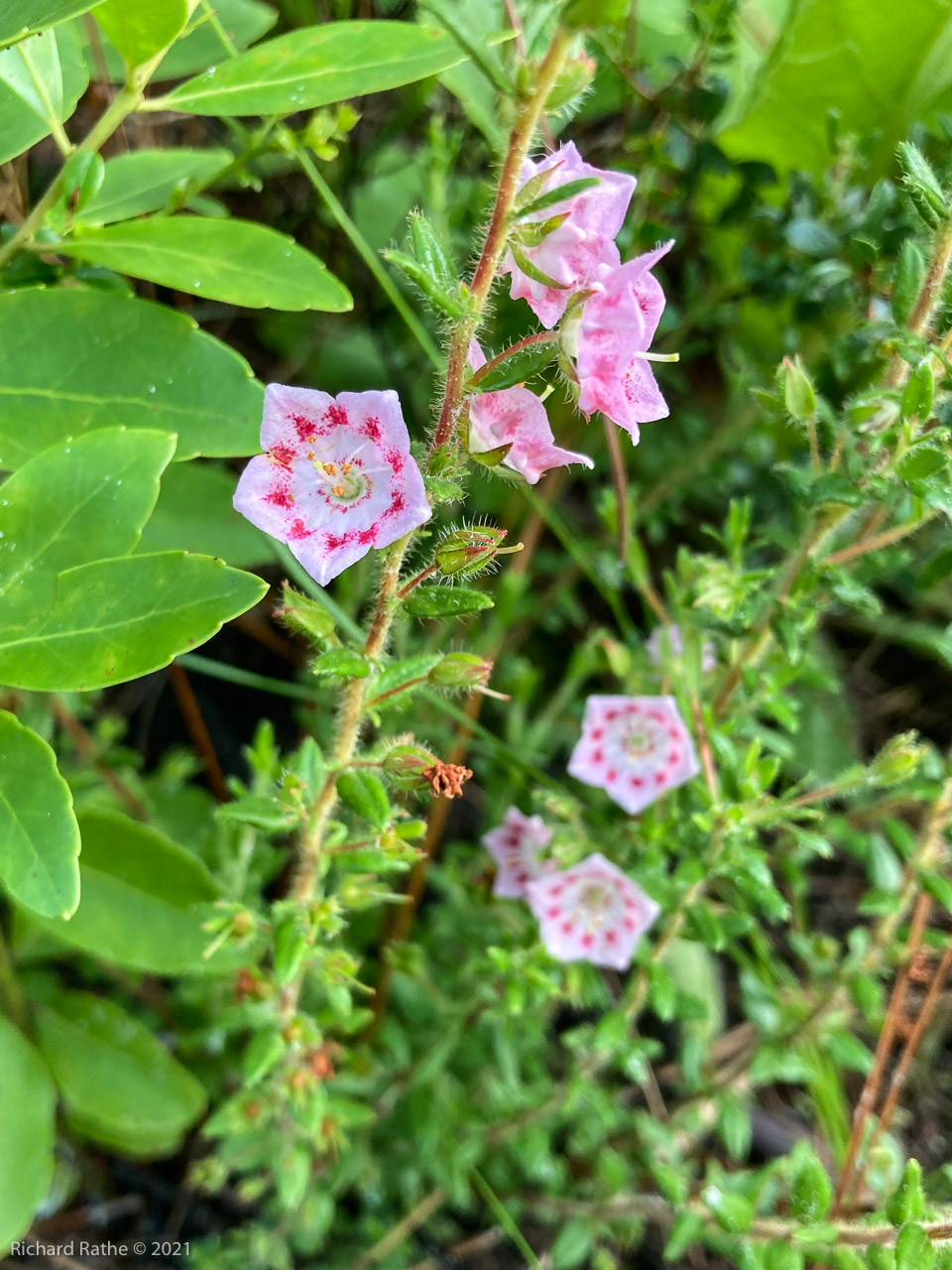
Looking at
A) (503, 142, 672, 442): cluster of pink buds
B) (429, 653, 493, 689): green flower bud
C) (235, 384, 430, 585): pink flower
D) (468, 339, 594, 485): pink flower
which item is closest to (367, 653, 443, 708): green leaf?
(429, 653, 493, 689): green flower bud

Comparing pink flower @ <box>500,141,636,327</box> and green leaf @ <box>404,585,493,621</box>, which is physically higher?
pink flower @ <box>500,141,636,327</box>

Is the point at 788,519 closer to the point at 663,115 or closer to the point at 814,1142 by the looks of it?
the point at 663,115

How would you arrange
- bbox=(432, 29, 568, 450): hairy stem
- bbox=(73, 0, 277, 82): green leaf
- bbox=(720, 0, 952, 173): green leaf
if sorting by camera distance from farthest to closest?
bbox=(720, 0, 952, 173): green leaf
bbox=(73, 0, 277, 82): green leaf
bbox=(432, 29, 568, 450): hairy stem

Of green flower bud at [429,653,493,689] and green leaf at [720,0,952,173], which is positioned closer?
green flower bud at [429,653,493,689]

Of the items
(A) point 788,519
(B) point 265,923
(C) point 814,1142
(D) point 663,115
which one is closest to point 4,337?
(B) point 265,923

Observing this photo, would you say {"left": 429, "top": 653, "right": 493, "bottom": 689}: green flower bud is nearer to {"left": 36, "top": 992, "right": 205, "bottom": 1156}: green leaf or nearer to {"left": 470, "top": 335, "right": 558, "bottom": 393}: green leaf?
{"left": 470, "top": 335, "right": 558, "bottom": 393}: green leaf

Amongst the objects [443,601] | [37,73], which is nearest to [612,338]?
[443,601]

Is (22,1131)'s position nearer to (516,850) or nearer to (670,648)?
(516,850)

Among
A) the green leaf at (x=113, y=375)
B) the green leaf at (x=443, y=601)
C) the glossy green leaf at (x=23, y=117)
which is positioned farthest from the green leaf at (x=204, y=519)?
the green leaf at (x=443, y=601)
